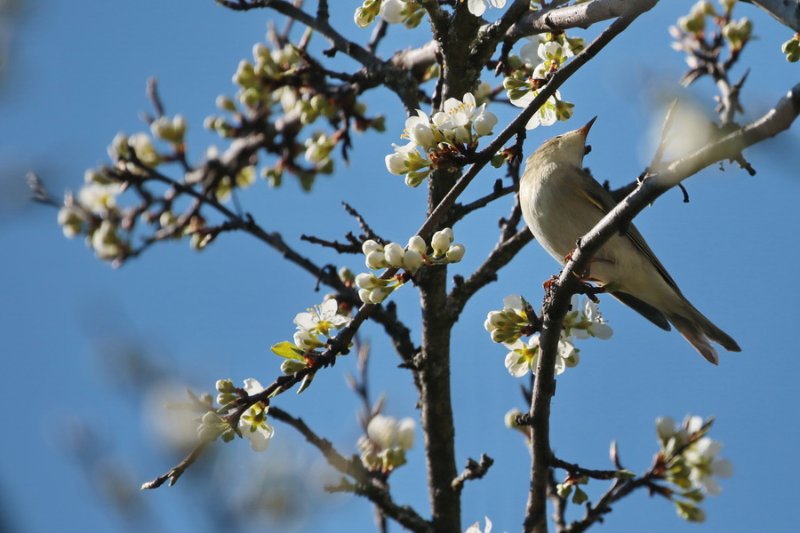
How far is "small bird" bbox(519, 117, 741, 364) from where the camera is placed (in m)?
4.22

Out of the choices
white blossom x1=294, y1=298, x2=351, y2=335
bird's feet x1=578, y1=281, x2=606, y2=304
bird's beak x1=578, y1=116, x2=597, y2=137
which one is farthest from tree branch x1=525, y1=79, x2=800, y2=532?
bird's beak x1=578, y1=116, x2=597, y2=137

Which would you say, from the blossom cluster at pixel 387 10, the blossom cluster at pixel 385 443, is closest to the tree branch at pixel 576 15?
the blossom cluster at pixel 387 10

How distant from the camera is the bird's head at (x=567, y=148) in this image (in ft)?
16.3

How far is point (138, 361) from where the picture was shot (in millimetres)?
2303

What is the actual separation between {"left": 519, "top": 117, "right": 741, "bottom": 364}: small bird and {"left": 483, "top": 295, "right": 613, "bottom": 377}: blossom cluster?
786mm

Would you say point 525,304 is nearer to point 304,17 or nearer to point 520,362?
point 520,362

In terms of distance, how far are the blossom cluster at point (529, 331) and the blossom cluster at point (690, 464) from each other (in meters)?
0.73

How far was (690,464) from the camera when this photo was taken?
3.78m

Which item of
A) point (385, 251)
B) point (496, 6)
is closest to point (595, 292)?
point (385, 251)

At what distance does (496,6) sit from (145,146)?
340 cm

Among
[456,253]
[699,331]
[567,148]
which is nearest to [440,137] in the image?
[456,253]

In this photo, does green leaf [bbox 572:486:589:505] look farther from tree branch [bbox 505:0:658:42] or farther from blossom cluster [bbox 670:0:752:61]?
blossom cluster [bbox 670:0:752:61]

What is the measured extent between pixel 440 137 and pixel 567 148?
2326 millimetres

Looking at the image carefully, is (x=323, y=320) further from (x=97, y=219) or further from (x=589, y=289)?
(x=97, y=219)
